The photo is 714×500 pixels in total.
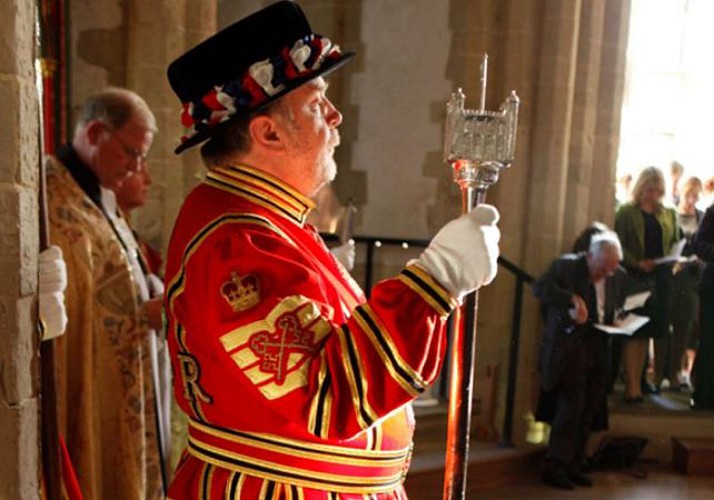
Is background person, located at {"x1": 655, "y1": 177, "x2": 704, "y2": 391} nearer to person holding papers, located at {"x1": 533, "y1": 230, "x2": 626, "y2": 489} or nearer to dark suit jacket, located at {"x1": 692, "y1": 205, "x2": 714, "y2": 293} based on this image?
dark suit jacket, located at {"x1": 692, "y1": 205, "x2": 714, "y2": 293}

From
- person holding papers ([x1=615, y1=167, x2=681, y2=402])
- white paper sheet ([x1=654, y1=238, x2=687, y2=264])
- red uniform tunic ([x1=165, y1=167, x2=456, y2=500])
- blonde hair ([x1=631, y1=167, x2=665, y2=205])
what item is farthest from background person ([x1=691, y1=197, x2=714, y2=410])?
red uniform tunic ([x1=165, y1=167, x2=456, y2=500])

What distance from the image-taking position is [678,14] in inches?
324

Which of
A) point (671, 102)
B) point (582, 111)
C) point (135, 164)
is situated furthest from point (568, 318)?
point (671, 102)

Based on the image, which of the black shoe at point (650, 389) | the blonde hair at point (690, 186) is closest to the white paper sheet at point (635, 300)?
the black shoe at point (650, 389)

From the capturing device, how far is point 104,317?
8.76 ft

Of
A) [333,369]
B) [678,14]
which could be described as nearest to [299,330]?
[333,369]

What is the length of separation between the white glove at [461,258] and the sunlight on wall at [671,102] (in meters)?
7.31

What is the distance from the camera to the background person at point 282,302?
54.7 inches

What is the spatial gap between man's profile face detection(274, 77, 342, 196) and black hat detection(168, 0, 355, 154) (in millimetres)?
60

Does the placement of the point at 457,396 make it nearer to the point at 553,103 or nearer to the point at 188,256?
the point at 188,256

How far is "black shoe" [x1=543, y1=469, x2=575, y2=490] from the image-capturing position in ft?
16.9

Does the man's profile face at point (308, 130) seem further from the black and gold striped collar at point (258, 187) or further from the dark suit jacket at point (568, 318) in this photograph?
the dark suit jacket at point (568, 318)

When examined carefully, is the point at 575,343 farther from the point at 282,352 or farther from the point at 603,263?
the point at 282,352

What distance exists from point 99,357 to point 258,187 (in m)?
1.28
